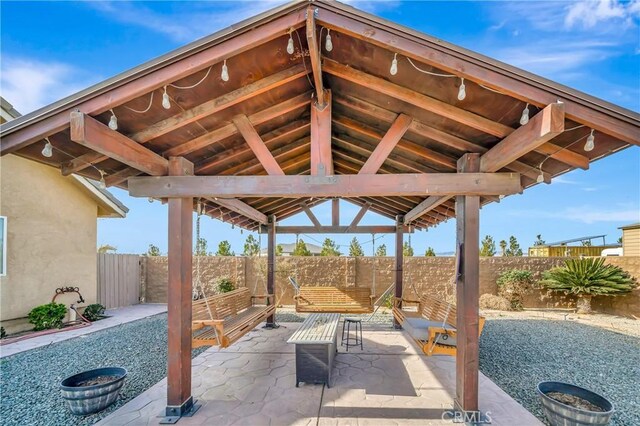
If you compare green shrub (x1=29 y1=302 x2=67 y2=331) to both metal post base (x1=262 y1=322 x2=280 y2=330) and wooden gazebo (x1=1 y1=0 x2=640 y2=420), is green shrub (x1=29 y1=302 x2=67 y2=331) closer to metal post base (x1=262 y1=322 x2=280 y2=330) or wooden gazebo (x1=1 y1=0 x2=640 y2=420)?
metal post base (x1=262 y1=322 x2=280 y2=330)

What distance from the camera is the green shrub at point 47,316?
728 cm

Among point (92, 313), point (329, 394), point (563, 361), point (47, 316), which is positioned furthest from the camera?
point (92, 313)

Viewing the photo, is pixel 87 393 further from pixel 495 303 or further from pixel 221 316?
pixel 495 303

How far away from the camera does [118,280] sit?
10.5m

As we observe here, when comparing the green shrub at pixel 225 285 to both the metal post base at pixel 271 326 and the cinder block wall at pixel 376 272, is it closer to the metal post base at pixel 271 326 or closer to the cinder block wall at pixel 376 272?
the cinder block wall at pixel 376 272

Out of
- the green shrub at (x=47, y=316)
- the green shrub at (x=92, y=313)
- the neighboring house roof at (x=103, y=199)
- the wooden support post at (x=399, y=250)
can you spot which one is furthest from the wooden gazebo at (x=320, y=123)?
the green shrub at (x=92, y=313)

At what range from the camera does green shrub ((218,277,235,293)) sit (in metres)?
10.6

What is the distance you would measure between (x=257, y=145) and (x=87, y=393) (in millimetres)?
3098

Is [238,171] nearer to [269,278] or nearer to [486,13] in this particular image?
[269,278]

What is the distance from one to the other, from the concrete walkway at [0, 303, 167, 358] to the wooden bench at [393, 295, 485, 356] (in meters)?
6.75

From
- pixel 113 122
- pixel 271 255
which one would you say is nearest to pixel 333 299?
pixel 271 255

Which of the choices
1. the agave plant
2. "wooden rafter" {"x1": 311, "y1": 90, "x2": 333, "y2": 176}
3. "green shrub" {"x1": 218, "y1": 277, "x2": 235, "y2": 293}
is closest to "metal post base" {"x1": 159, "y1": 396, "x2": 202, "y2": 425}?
"wooden rafter" {"x1": 311, "y1": 90, "x2": 333, "y2": 176}

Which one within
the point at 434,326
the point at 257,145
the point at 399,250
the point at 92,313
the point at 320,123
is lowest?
the point at 92,313

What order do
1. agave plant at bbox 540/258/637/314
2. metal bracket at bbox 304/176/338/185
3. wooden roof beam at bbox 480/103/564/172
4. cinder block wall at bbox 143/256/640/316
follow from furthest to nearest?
1. cinder block wall at bbox 143/256/640/316
2. agave plant at bbox 540/258/637/314
3. metal bracket at bbox 304/176/338/185
4. wooden roof beam at bbox 480/103/564/172
